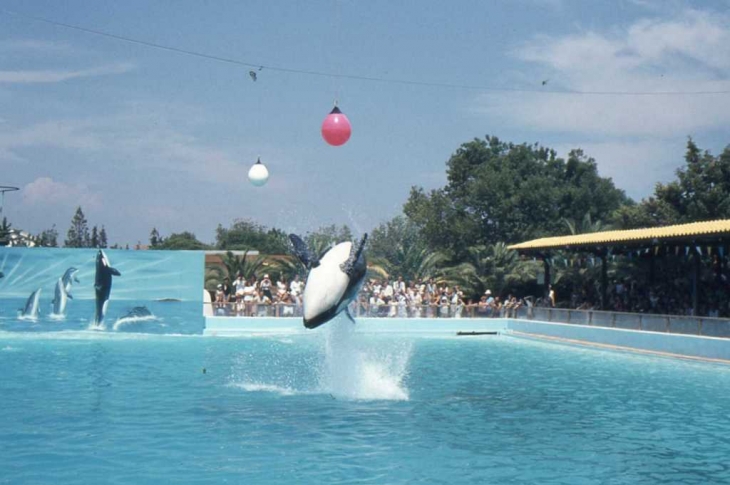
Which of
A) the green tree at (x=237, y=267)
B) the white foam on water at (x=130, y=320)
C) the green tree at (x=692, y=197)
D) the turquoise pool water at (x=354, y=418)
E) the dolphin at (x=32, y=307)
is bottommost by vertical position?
the turquoise pool water at (x=354, y=418)

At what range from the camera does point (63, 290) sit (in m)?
25.3

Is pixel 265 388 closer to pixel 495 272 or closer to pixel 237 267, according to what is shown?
pixel 495 272

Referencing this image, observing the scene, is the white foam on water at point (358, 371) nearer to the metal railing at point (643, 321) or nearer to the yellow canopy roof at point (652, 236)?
the metal railing at point (643, 321)

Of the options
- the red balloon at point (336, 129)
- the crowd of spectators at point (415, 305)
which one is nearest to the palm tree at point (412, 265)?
the crowd of spectators at point (415, 305)

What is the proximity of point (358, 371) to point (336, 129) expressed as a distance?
4998 mm

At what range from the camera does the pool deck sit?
20.5m

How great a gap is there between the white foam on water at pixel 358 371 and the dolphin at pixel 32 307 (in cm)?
1090

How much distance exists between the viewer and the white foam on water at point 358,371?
14.1 meters

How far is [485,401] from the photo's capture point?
45.2 ft

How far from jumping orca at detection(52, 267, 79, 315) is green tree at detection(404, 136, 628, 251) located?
23.5 metres

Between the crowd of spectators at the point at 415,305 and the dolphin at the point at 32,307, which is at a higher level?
the crowd of spectators at the point at 415,305

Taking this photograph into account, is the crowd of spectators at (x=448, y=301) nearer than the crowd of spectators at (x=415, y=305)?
Yes

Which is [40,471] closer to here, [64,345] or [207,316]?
[64,345]

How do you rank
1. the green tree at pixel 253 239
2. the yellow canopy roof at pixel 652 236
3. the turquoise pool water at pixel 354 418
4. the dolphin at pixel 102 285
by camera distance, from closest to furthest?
the turquoise pool water at pixel 354 418
the yellow canopy roof at pixel 652 236
the dolphin at pixel 102 285
the green tree at pixel 253 239
